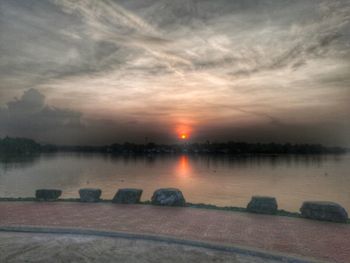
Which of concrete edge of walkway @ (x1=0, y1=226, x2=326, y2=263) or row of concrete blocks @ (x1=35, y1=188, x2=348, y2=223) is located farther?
row of concrete blocks @ (x1=35, y1=188, x2=348, y2=223)

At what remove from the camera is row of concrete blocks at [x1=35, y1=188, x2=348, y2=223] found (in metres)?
12.4

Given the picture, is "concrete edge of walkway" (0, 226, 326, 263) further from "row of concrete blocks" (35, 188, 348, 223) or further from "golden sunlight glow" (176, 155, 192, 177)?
"golden sunlight glow" (176, 155, 192, 177)

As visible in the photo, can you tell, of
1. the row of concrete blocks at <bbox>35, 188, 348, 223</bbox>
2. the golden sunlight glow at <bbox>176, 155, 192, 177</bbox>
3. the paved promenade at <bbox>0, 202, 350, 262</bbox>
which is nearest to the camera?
the paved promenade at <bbox>0, 202, 350, 262</bbox>

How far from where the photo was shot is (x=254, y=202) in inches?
543

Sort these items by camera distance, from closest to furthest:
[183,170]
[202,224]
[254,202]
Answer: [202,224], [254,202], [183,170]

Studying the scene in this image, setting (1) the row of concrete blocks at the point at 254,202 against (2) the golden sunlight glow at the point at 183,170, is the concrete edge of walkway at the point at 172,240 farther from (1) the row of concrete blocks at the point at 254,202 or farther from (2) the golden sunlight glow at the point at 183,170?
(2) the golden sunlight glow at the point at 183,170

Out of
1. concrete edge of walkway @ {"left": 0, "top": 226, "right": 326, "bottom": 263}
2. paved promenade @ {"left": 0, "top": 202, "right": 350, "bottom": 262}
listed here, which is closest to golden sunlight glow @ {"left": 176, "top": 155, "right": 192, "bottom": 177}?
paved promenade @ {"left": 0, "top": 202, "right": 350, "bottom": 262}

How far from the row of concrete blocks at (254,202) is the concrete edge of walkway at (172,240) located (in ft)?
17.0

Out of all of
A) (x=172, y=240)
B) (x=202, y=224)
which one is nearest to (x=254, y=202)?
(x=202, y=224)

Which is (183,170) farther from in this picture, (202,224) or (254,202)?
(202,224)

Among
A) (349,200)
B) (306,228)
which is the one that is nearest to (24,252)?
(306,228)

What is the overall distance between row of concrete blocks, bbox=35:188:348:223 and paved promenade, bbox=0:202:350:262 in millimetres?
509

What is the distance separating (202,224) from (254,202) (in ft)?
11.2

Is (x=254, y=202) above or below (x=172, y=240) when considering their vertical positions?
above
